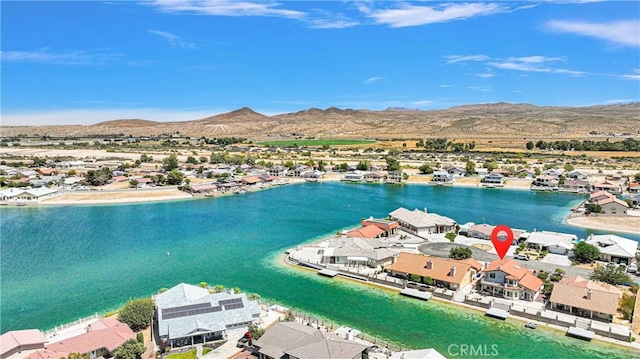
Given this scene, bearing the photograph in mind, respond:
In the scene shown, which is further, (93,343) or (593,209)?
(593,209)

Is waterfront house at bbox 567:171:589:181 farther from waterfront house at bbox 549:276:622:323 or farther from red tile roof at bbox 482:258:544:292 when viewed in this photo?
red tile roof at bbox 482:258:544:292

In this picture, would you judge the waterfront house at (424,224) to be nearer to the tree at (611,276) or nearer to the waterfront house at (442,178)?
the tree at (611,276)

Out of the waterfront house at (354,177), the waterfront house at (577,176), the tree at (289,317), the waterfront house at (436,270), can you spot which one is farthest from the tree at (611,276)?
the waterfront house at (354,177)

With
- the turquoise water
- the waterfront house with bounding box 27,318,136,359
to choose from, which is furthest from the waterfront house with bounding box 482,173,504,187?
the waterfront house with bounding box 27,318,136,359

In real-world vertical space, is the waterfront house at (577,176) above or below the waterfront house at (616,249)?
above

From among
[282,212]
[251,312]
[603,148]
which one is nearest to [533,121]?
[603,148]

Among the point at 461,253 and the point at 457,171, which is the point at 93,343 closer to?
the point at 461,253

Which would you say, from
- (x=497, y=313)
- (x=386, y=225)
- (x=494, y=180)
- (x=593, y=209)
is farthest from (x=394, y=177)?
(x=497, y=313)
